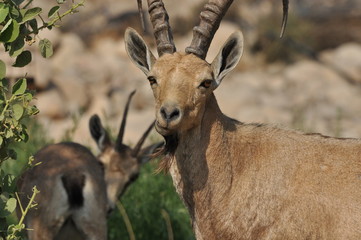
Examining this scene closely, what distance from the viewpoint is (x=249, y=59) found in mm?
27984

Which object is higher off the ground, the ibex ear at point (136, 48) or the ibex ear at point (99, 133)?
the ibex ear at point (136, 48)

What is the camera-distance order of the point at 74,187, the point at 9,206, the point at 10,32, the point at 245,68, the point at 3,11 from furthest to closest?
1. the point at 245,68
2. the point at 74,187
3. the point at 9,206
4. the point at 10,32
5. the point at 3,11

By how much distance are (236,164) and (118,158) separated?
428 cm

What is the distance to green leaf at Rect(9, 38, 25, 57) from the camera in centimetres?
587

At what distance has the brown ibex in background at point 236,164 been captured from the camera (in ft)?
20.9

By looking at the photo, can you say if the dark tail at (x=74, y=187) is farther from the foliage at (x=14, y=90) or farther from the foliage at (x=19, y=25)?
the foliage at (x=19, y=25)

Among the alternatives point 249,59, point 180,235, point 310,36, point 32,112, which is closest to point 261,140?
point 32,112

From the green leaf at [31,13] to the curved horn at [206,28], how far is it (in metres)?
1.43

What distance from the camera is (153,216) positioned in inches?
414

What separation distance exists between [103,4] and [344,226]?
29.2 metres

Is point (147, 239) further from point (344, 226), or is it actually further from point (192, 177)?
point (344, 226)

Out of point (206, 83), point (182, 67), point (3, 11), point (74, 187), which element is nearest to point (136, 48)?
point (182, 67)

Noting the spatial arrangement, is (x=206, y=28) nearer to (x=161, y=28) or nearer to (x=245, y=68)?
(x=161, y=28)

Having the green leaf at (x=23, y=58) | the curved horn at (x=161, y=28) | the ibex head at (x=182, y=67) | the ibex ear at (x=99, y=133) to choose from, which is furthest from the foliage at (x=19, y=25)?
the ibex ear at (x=99, y=133)
